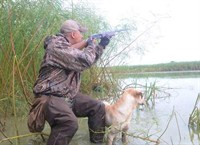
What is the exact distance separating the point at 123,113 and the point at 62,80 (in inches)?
28.9

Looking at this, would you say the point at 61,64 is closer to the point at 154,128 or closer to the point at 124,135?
the point at 124,135

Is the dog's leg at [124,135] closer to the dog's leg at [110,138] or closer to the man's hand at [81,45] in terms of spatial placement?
the dog's leg at [110,138]

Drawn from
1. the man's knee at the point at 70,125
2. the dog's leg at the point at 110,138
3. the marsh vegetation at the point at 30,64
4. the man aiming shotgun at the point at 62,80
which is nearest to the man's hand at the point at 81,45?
the man aiming shotgun at the point at 62,80

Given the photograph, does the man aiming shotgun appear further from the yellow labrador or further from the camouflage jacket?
the yellow labrador

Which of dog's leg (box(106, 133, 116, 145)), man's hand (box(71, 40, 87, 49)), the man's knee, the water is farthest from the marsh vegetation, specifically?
man's hand (box(71, 40, 87, 49))

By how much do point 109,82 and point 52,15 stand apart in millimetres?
2609

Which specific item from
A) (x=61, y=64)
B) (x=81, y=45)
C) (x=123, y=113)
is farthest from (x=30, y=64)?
(x=123, y=113)

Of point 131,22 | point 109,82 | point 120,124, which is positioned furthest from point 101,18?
point 120,124

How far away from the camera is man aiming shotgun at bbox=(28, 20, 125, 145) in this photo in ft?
12.4

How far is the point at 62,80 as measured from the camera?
13.0 ft

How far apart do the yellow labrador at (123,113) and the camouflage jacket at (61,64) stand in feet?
1.79

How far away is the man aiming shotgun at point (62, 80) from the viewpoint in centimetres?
377

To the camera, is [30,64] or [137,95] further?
[30,64]

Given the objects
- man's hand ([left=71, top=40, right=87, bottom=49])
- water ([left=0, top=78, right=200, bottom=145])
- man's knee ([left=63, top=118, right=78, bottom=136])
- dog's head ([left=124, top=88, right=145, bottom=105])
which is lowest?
water ([left=0, top=78, right=200, bottom=145])
